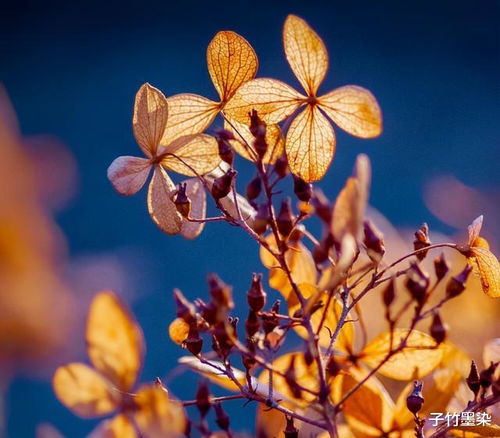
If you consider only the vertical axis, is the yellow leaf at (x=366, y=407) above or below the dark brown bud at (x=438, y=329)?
below

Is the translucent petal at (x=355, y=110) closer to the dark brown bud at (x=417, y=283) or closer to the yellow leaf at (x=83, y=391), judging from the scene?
the dark brown bud at (x=417, y=283)

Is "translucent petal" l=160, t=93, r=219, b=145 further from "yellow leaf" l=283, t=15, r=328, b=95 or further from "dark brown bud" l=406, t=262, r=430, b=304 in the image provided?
"dark brown bud" l=406, t=262, r=430, b=304

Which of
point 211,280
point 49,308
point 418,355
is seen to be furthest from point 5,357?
point 418,355

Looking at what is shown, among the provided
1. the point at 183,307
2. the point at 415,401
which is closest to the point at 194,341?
the point at 183,307

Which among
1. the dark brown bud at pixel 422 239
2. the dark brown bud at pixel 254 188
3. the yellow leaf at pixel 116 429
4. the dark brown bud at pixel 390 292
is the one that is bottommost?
the yellow leaf at pixel 116 429

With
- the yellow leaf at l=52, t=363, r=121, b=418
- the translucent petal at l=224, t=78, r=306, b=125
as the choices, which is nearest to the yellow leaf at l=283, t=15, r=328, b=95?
the translucent petal at l=224, t=78, r=306, b=125

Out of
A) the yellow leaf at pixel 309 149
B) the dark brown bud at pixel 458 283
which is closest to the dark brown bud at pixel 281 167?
the yellow leaf at pixel 309 149

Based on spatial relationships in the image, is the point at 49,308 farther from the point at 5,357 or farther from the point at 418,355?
the point at 418,355
